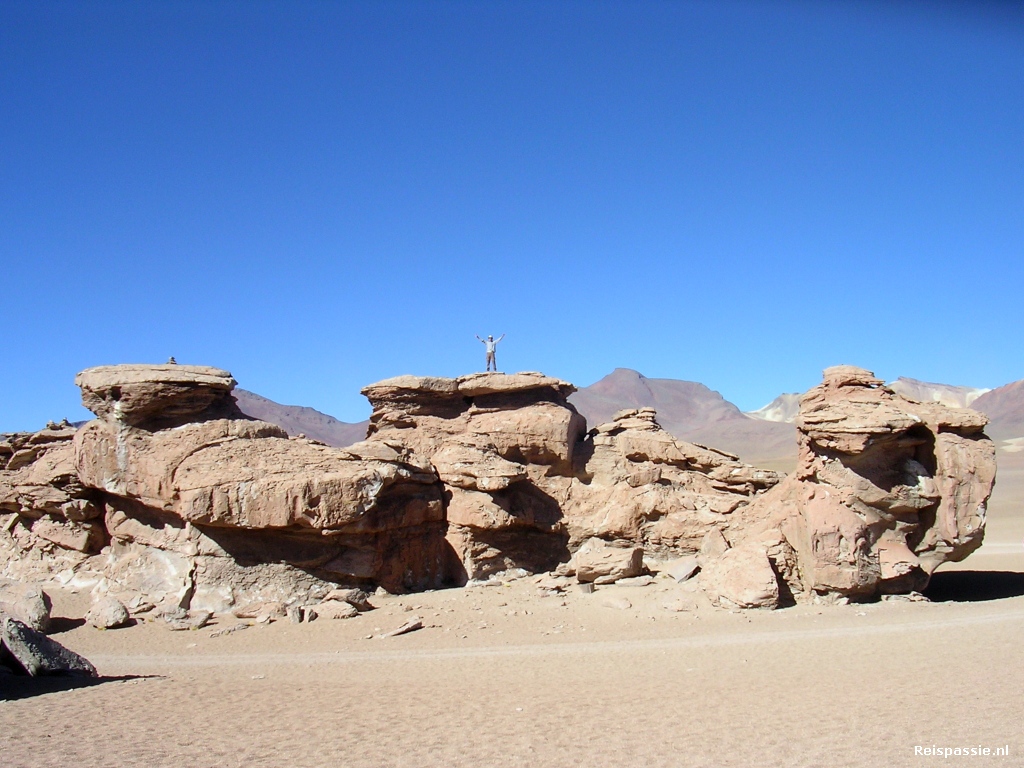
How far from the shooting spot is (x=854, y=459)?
15500 mm

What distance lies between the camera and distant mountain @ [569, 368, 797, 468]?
95062mm

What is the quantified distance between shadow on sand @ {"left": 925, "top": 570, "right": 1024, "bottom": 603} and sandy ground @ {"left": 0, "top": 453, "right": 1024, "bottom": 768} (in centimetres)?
39

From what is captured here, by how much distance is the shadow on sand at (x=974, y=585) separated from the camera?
16.5 metres

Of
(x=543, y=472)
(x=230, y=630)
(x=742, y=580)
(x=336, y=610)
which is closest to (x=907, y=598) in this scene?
(x=742, y=580)

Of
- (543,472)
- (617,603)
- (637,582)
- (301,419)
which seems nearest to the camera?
(617,603)

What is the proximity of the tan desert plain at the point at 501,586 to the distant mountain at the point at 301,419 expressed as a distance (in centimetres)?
6297

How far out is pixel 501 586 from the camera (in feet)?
55.8

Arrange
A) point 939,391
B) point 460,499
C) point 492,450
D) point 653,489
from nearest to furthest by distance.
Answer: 1. point 460,499
2. point 653,489
3. point 492,450
4. point 939,391

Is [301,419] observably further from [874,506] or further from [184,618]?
[874,506]

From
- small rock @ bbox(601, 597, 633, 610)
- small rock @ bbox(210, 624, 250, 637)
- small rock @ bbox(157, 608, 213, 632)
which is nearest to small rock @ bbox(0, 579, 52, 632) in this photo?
small rock @ bbox(157, 608, 213, 632)

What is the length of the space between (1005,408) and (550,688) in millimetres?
121496

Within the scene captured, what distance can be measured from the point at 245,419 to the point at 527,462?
690 centimetres

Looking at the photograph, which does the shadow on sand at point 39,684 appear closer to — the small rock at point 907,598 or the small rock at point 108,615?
the small rock at point 108,615

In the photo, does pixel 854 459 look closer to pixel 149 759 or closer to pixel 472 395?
pixel 472 395
